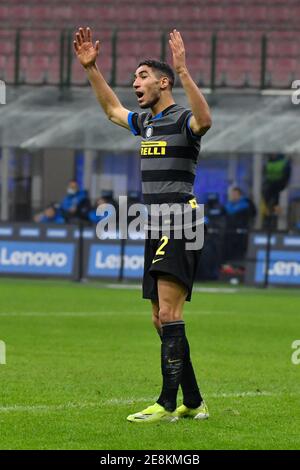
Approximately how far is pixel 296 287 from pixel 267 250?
92 centimetres

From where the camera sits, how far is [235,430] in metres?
7.95

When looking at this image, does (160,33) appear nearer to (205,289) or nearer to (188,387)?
(205,289)

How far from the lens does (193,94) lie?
26.0ft

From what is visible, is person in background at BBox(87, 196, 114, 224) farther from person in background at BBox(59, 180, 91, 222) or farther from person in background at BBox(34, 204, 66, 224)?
person in background at BBox(34, 204, 66, 224)

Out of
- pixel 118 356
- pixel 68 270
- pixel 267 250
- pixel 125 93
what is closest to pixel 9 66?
pixel 125 93

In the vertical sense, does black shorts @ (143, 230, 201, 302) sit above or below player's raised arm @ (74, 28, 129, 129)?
below

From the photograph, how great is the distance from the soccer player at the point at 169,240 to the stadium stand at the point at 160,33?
20276 mm

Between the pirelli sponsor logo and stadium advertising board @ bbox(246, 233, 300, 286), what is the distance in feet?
53.2

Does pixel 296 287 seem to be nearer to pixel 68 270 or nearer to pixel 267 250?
pixel 267 250

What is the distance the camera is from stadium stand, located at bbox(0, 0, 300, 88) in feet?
99.0

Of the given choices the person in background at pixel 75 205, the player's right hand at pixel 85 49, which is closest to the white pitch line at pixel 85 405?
the player's right hand at pixel 85 49

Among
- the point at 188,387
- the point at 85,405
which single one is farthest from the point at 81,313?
the point at 188,387

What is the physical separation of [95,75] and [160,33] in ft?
73.8

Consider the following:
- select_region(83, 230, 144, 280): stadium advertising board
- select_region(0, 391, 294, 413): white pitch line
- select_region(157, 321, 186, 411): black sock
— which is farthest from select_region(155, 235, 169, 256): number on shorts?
select_region(83, 230, 144, 280): stadium advertising board
